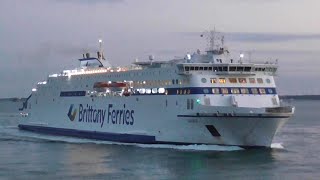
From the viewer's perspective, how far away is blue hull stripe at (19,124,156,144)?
39062mm

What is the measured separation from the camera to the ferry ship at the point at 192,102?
35.2 m

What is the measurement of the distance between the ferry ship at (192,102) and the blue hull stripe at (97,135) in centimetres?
7

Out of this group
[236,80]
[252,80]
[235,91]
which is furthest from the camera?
[252,80]

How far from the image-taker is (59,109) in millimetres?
51438

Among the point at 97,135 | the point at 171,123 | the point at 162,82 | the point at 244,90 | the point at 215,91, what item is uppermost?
the point at 162,82

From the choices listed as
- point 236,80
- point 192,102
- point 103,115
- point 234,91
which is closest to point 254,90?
point 236,80

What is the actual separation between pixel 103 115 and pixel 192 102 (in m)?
10.6

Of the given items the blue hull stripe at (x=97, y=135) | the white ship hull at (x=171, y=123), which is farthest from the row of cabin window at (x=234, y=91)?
the blue hull stripe at (x=97, y=135)

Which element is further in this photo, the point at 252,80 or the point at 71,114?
the point at 71,114

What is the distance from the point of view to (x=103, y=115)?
44062 millimetres

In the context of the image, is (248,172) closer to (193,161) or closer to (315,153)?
(193,161)

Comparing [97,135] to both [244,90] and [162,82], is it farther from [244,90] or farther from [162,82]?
[244,90]

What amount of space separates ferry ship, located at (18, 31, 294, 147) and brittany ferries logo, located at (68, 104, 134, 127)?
7 centimetres

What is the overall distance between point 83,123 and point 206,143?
1478cm
